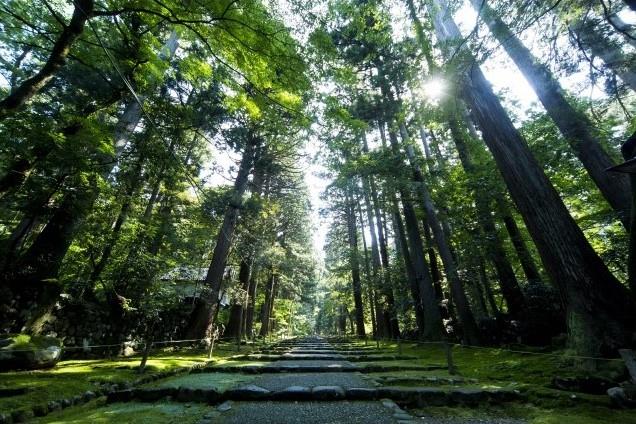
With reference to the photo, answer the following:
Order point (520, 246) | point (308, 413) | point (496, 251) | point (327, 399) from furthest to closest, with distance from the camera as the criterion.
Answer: point (520, 246), point (496, 251), point (327, 399), point (308, 413)

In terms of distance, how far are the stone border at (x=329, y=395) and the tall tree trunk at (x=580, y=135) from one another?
4.87 meters

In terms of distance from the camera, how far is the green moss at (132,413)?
2919mm

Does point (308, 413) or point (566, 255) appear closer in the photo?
point (308, 413)

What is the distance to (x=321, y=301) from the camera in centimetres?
5816

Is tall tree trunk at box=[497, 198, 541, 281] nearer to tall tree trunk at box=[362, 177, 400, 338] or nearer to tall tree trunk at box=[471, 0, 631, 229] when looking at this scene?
tall tree trunk at box=[471, 0, 631, 229]

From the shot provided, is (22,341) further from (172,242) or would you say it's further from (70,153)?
(172,242)

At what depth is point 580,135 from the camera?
23.4 ft

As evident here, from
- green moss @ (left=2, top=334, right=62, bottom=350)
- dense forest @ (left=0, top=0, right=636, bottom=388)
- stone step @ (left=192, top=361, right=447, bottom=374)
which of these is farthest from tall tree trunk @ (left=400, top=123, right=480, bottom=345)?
green moss @ (left=2, top=334, right=62, bottom=350)

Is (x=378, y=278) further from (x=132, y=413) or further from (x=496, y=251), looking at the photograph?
(x=132, y=413)

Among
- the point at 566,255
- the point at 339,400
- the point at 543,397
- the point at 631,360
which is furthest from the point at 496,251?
the point at 339,400

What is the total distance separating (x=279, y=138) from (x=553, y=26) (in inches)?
348

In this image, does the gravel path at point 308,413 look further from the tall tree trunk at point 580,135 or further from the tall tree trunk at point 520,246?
the tall tree trunk at point 520,246

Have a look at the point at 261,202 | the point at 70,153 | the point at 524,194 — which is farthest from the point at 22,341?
the point at 524,194

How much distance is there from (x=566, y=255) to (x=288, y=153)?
10117mm
